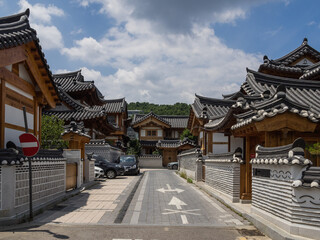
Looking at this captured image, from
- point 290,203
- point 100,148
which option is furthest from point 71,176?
point 100,148

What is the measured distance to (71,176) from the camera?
569 inches

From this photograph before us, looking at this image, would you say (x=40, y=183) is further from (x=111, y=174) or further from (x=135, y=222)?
(x=111, y=174)

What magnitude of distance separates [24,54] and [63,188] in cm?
543

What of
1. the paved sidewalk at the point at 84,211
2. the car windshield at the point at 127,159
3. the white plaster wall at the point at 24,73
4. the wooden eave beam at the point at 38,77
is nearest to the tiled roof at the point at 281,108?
the paved sidewalk at the point at 84,211

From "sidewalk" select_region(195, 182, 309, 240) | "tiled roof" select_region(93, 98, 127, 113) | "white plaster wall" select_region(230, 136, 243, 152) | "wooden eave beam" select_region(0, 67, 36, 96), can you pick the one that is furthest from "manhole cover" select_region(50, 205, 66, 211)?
"tiled roof" select_region(93, 98, 127, 113)

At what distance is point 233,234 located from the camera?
7223 millimetres

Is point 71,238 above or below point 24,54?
below

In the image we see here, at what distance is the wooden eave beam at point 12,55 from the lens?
29.8ft

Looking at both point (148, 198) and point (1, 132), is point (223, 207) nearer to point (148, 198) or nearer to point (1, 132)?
point (148, 198)

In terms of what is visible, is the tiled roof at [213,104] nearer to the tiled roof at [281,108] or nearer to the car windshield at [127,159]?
the car windshield at [127,159]

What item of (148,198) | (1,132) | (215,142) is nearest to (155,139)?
(215,142)

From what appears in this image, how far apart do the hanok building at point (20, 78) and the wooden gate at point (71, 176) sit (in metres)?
2.09

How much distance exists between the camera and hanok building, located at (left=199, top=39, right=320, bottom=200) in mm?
8305

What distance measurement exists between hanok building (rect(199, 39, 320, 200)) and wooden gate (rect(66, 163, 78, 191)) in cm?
672
